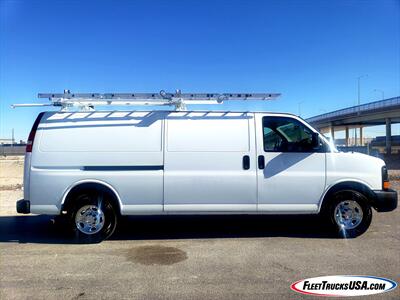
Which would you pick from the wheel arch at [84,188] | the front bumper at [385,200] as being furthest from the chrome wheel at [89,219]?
the front bumper at [385,200]

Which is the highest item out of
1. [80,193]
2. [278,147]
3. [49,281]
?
[278,147]

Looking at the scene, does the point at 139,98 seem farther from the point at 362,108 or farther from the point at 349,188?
the point at 362,108

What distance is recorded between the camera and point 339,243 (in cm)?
627

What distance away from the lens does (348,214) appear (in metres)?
6.67

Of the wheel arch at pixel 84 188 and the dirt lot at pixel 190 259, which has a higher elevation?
the wheel arch at pixel 84 188

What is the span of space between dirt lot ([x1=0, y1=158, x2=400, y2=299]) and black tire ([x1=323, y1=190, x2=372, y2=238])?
19cm

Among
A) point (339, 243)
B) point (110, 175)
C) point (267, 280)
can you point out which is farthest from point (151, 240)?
point (339, 243)

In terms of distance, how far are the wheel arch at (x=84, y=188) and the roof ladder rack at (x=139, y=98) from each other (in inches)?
53.2

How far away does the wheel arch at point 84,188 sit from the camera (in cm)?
645

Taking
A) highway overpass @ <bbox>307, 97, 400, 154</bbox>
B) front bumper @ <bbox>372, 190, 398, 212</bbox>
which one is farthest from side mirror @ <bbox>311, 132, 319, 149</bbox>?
highway overpass @ <bbox>307, 97, 400, 154</bbox>

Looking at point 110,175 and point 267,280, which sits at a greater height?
point 110,175

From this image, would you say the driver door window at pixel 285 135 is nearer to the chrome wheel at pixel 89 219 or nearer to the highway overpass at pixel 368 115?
the chrome wheel at pixel 89 219

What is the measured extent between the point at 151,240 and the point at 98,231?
2.90 feet

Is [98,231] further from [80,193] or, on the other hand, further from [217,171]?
[217,171]
